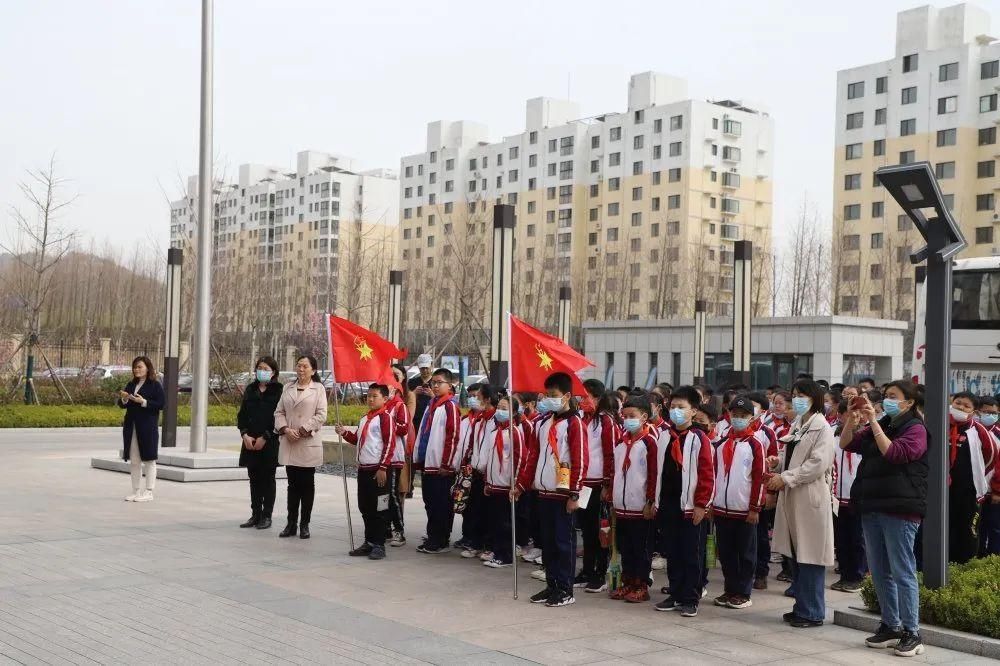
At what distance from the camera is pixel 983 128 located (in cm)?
6594

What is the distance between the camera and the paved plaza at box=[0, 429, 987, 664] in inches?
262

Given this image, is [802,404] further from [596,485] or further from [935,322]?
[596,485]

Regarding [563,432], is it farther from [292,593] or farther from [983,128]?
[983,128]

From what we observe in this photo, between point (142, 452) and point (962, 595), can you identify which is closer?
point (962, 595)

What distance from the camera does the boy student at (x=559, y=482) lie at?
829cm

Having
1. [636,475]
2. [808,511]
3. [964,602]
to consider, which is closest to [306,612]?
[636,475]

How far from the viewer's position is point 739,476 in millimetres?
8344

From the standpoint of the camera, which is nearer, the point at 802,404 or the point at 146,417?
the point at 802,404

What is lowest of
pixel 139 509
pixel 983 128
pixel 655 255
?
pixel 139 509

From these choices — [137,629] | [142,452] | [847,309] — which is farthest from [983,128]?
[137,629]

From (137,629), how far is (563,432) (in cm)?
338

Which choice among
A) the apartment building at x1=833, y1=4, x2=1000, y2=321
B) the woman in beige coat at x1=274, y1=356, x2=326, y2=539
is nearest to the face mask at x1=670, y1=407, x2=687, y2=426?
the woman in beige coat at x1=274, y1=356, x2=326, y2=539

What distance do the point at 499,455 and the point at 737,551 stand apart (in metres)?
2.51

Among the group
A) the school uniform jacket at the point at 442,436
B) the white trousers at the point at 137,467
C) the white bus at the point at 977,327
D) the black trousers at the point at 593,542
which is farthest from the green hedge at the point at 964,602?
the white bus at the point at 977,327
